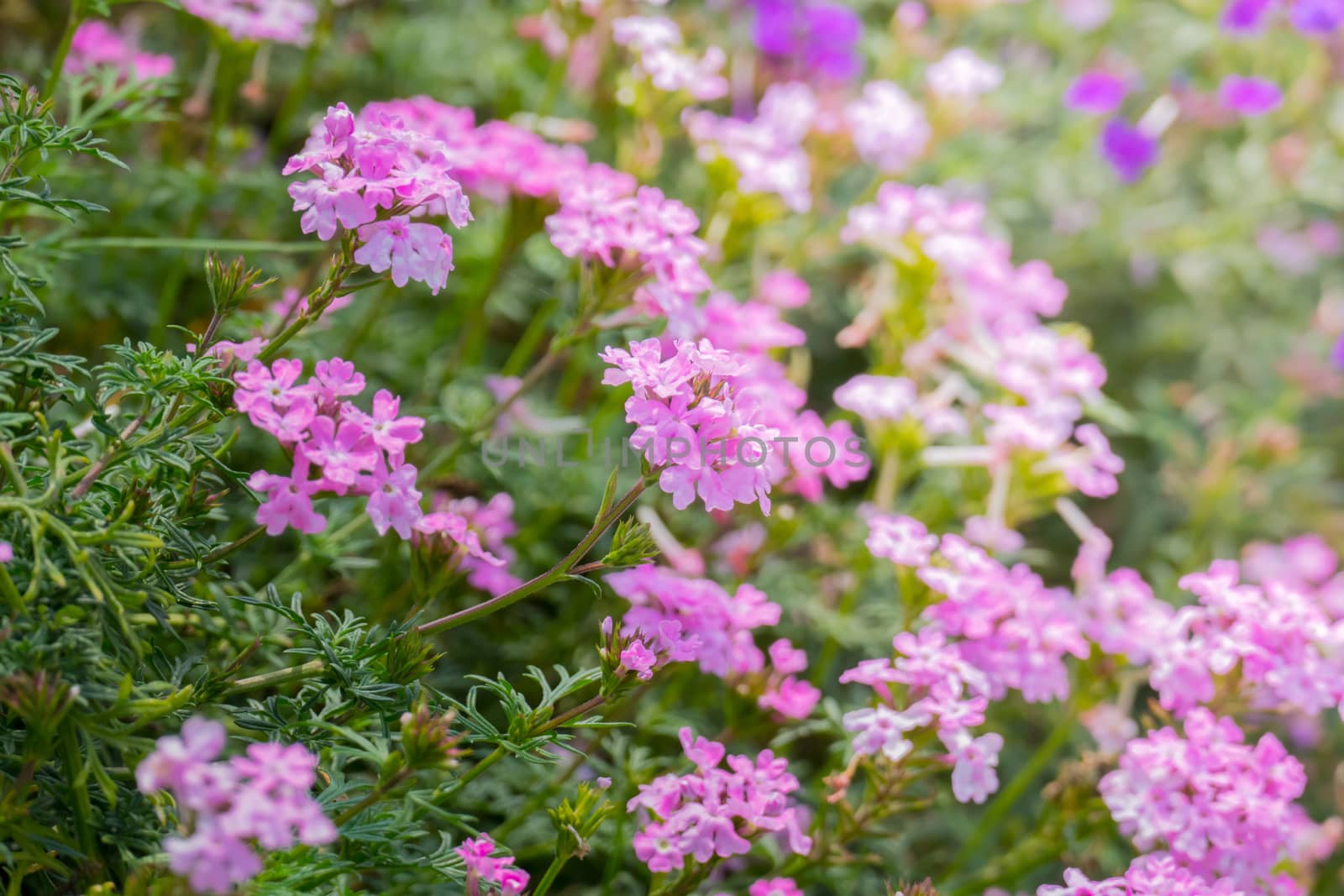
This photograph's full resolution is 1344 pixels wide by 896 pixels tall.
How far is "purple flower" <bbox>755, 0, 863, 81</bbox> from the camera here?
285cm

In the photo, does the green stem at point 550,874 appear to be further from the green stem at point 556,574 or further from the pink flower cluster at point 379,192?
the pink flower cluster at point 379,192

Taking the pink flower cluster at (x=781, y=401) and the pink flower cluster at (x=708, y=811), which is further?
the pink flower cluster at (x=781, y=401)

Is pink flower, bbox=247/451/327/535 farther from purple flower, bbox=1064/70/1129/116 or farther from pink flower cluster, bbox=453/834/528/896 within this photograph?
purple flower, bbox=1064/70/1129/116

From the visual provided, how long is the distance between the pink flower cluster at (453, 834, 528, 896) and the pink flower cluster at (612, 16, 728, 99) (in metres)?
1.29

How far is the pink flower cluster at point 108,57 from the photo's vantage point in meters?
1.84

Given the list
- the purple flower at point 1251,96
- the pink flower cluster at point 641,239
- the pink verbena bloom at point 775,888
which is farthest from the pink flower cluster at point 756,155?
the purple flower at point 1251,96

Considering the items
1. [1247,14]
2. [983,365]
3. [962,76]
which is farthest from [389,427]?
[1247,14]

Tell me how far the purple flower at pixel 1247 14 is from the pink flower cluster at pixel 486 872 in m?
2.87

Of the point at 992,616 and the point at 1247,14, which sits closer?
the point at 992,616

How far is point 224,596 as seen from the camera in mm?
1157

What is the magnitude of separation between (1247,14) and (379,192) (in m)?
2.67

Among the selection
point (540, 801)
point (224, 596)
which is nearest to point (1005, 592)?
point (540, 801)

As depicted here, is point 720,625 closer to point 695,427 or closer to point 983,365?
point 695,427

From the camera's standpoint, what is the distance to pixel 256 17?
1.82m
